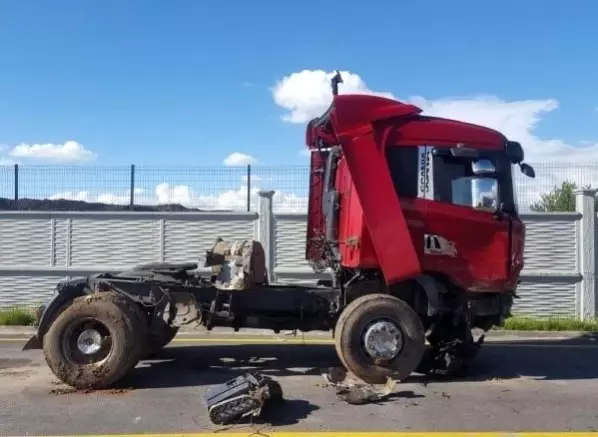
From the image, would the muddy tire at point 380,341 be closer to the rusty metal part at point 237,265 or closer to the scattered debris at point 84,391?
the rusty metal part at point 237,265

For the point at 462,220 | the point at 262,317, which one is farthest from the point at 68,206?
the point at 462,220

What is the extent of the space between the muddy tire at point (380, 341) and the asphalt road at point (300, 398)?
29 cm

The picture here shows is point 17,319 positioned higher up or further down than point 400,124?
further down

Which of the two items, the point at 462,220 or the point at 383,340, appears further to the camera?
the point at 462,220

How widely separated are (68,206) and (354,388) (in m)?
11.7

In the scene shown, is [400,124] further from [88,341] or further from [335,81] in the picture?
[88,341]

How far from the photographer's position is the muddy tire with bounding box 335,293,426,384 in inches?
316

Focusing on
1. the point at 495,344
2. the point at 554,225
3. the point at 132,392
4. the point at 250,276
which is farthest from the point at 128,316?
the point at 554,225

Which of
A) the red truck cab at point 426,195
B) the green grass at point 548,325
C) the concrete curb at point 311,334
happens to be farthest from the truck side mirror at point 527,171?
the green grass at point 548,325

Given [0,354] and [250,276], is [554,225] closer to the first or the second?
[250,276]

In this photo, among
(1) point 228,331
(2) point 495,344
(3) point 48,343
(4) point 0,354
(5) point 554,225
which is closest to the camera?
(3) point 48,343

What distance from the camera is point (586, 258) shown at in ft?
47.1

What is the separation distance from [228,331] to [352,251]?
514cm

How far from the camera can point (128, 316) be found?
26.1ft
